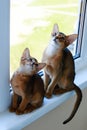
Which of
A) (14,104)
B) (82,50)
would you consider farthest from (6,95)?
(82,50)

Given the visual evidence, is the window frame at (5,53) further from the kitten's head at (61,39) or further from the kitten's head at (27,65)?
the kitten's head at (61,39)

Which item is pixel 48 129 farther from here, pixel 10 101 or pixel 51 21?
pixel 51 21

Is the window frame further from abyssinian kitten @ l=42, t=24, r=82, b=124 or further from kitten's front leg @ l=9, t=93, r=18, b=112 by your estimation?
abyssinian kitten @ l=42, t=24, r=82, b=124

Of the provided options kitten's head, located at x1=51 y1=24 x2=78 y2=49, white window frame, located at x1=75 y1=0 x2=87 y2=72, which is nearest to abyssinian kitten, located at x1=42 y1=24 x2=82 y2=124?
kitten's head, located at x1=51 y1=24 x2=78 y2=49

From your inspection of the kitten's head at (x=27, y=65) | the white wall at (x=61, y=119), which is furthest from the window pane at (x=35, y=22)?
the white wall at (x=61, y=119)

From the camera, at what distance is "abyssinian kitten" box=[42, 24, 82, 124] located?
975mm

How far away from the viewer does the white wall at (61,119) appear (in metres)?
1.09

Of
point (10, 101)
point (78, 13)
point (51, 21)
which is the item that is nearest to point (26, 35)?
point (51, 21)

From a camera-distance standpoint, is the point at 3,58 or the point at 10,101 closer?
the point at 3,58

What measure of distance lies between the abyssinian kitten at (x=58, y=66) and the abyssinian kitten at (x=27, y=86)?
77 millimetres

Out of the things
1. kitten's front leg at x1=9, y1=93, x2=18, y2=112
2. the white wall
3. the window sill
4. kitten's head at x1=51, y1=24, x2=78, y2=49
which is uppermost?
kitten's head at x1=51, y1=24, x2=78, y2=49

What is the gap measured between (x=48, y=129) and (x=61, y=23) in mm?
483

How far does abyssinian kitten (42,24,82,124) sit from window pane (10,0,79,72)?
0.28 feet

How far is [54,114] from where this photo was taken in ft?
3.75
